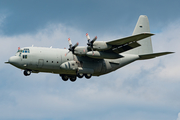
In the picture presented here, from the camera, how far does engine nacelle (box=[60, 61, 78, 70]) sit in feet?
96.7

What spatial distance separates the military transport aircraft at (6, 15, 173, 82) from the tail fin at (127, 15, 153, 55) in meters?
1.93

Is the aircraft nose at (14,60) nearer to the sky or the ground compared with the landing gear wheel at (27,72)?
nearer to the sky

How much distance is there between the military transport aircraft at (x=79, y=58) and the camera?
2870cm

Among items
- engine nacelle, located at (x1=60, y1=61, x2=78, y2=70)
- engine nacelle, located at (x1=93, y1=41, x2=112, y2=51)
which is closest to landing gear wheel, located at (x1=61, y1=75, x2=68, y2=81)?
engine nacelle, located at (x1=60, y1=61, x2=78, y2=70)

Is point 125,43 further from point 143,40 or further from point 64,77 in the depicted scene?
point 64,77

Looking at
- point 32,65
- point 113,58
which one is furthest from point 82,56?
point 32,65

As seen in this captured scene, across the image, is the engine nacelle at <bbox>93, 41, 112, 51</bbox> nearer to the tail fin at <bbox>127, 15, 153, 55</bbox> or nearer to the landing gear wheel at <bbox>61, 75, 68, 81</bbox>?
the landing gear wheel at <bbox>61, 75, 68, 81</bbox>

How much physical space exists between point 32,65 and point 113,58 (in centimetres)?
767

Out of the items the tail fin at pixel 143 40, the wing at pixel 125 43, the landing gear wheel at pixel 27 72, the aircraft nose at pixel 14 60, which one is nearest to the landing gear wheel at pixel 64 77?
the landing gear wheel at pixel 27 72

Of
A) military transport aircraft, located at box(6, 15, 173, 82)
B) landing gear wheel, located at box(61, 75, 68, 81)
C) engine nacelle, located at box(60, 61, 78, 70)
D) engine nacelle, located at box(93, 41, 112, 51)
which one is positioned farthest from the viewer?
landing gear wheel, located at box(61, 75, 68, 81)

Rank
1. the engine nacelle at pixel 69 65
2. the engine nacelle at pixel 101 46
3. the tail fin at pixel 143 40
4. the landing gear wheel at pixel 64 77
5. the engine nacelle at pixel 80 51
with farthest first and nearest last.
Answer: the tail fin at pixel 143 40
the landing gear wheel at pixel 64 77
the engine nacelle at pixel 80 51
the engine nacelle at pixel 69 65
the engine nacelle at pixel 101 46

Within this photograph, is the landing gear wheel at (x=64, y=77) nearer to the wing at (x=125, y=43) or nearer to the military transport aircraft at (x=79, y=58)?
the military transport aircraft at (x=79, y=58)

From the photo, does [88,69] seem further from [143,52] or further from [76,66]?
[143,52]

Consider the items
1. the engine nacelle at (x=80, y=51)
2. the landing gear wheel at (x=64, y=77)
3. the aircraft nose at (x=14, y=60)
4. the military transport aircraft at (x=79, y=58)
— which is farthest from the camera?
the landing gear wheel at (x=64, y=77)
